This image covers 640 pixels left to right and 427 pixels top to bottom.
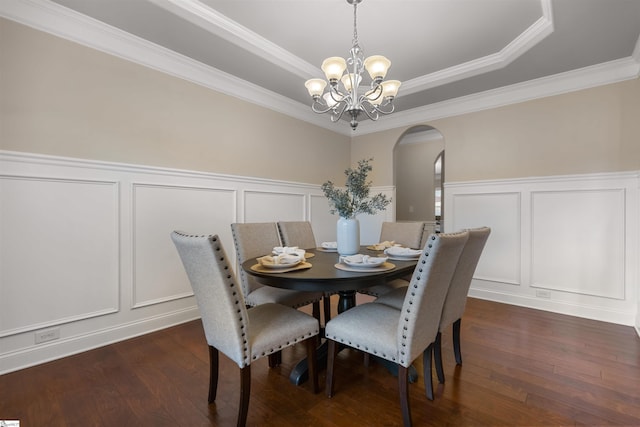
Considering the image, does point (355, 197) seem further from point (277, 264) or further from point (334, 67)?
point (334, 67)

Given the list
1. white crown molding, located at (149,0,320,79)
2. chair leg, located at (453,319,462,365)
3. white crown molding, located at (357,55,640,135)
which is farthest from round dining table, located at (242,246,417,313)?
white crown molding, located at (357,55,640,135)

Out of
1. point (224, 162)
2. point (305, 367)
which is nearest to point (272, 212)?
point (224, 162)

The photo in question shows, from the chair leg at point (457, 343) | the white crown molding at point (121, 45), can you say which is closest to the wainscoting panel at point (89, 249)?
the white crown molding at point (121, 45)

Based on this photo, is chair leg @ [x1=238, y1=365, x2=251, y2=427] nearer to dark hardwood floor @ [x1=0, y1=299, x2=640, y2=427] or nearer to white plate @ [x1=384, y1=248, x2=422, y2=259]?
dark hardwood floor @ [x1=0, y1=299, x2=640, y2=427]

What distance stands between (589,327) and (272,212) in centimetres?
329

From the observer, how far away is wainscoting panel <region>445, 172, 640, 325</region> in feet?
8.74

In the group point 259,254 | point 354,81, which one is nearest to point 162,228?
point 259,254

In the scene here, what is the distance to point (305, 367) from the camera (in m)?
1.75

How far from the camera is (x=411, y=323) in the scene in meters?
1.27

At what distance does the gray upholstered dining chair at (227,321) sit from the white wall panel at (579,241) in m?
2.93

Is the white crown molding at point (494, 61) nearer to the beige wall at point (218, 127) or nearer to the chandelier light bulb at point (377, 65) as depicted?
the beige wall at point (218, 127)

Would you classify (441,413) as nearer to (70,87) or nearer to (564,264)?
(564,264)

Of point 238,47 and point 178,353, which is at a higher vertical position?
point 238,47

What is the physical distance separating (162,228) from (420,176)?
17.4ft
